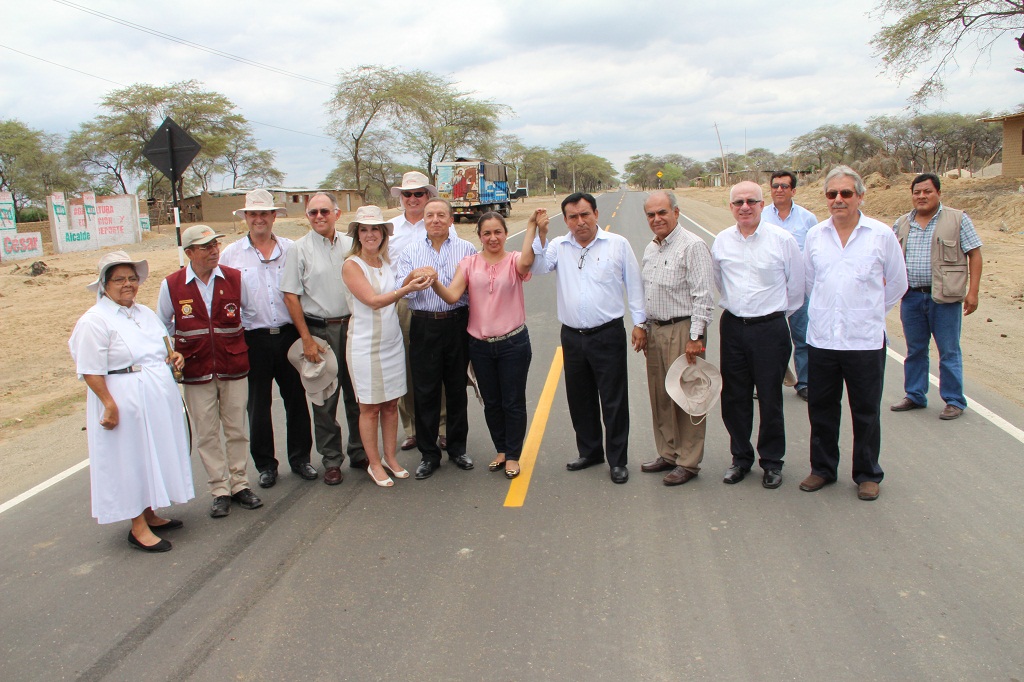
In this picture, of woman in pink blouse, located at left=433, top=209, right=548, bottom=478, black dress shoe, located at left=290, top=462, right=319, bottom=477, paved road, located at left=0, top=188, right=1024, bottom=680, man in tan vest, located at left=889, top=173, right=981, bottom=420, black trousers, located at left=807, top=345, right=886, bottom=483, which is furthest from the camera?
man in tan vest, located at left=889, top=173, right=981, bottom=420

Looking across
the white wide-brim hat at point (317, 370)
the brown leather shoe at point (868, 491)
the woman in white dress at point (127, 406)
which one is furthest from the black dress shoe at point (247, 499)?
the brown leather shoe at point (868, 491)

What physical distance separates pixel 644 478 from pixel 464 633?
2121 millimetres

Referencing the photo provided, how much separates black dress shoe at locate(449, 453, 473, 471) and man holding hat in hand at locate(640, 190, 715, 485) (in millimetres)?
1245

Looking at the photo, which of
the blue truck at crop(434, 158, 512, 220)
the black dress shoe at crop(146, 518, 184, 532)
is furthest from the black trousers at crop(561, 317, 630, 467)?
the blue truck at crop(434, 158, 512, 220)

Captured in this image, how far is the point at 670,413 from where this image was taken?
17.1ft

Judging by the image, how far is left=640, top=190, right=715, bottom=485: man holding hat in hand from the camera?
4824 mm

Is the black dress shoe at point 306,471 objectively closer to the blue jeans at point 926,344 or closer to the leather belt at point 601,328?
the leather belt at point 601,328

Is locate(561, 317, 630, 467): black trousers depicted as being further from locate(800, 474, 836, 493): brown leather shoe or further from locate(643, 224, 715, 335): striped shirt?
locate(800, 474, 836, 493): brown leather shoe

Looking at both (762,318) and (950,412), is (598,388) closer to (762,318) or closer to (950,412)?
(762,318)

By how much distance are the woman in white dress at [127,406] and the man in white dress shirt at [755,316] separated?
3.45m

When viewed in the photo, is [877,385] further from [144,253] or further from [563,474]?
[144,253]

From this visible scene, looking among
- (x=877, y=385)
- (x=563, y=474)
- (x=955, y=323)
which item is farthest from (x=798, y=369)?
(x=563, y=474)

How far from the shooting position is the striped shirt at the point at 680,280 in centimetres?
482

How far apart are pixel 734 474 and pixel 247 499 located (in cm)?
315
